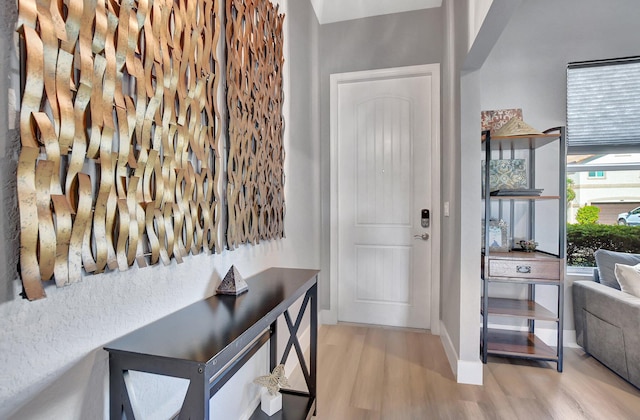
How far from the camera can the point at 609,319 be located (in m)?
2.10

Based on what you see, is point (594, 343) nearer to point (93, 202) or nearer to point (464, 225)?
point (464, 225)

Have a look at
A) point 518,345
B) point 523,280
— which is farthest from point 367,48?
point 518,345

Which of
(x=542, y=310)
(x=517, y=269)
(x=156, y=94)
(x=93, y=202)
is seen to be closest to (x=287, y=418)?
(x=93, y=202)

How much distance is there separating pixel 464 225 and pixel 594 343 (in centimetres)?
143

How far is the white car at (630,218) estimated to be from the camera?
252cm

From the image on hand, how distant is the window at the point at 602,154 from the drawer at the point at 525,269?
741 millimetres

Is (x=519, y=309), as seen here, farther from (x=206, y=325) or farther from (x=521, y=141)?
(x=206, y=325)

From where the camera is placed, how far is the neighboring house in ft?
8.29

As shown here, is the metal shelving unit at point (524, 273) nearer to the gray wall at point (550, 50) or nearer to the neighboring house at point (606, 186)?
the gray wall at point (550, 50)

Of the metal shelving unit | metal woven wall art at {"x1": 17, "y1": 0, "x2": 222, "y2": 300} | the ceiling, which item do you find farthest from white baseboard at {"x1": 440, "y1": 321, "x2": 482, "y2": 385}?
the ceiling

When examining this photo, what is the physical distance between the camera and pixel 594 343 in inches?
88.4

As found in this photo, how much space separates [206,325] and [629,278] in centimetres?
280

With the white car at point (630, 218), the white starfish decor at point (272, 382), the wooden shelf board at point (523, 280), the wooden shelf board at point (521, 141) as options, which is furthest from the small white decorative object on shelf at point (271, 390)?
the white car at point (630, 218)

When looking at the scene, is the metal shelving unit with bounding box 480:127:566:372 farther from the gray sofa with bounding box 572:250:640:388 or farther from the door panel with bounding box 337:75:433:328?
the door panel with bounding box 337:75:433:328
